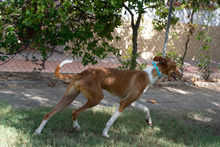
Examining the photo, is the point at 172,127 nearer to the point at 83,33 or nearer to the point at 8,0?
the point at 83,33

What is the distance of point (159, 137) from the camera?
421 cm

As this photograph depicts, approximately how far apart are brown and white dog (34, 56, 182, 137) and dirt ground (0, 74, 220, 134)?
1.33 metres

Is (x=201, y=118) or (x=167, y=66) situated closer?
(x=167, y=66)

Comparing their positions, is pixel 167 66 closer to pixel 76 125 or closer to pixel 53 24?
pixel 76 125

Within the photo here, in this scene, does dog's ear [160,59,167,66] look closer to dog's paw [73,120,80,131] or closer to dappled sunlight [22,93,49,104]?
dog's paw [73,120,80,131]

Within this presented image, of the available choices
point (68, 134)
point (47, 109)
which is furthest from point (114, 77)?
point (47, 109)

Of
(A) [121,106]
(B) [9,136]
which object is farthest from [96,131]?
(B) [9,136]

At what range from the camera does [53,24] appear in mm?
6566

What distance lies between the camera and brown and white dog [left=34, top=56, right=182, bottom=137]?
4.05 meters

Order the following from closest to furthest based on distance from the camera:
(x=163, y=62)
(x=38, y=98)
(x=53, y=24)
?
1. (x=163, y=62)
2. (x=38, y=98)
3. (x=53, y=24)

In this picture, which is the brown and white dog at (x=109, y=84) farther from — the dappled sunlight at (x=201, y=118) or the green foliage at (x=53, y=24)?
the green foliage at (x=53, y=24)

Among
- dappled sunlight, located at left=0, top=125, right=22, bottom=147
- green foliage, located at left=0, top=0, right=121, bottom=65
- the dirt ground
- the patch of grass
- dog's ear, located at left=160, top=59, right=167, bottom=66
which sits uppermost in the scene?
green foliage, located at left=0, top=0, right=121, bottom=65

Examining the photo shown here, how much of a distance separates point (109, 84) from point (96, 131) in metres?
0.76

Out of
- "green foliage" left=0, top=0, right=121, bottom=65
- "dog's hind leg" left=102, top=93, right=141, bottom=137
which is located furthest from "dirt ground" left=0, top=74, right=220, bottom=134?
"dog's hind leg" left=102, top=93, right=141, bottom=137
